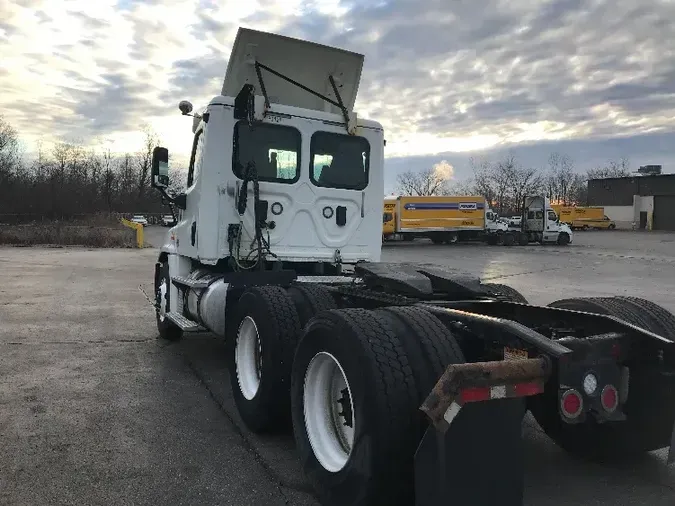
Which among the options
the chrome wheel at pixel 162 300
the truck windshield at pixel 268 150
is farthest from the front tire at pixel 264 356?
the chrome wheel at pixel 162 300

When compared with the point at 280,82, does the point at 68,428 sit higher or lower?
lower

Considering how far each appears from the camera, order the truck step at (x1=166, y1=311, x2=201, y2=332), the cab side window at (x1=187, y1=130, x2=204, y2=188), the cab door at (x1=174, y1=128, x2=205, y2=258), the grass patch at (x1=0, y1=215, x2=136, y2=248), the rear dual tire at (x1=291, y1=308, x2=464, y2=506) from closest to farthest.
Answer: the rear dual tire at (x1=291, y1=308, x2=464, y2=506) < the truck step at (x1=166, y1=311, x2=201, y2=332) < the cab door at (x1=174, y1=128, x2=205, y2=258) < the cab side window at (x1=187, y1=130, x2=204, y2=188) < the grass patch at (x1=0, y1=215, x2=136, y2=248)

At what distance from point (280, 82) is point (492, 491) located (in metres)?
5.45

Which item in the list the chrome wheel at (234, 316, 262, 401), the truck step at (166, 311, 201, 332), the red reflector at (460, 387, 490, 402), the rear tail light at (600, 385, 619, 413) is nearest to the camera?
the red reflector at (460, 387, 490, 402)

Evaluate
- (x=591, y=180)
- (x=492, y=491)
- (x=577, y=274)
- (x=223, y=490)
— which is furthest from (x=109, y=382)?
(x=591, y=180)

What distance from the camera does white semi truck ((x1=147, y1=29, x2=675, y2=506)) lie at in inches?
103

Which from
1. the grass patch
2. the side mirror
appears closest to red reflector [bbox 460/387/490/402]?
the side mirror

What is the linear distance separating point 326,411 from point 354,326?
0.76 m

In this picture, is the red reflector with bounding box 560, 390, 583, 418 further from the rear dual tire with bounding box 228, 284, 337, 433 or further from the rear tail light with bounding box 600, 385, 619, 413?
the rear dual tire with bounding box 228, 284, 337, 433

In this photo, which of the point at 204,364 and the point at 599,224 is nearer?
the point at 204,364

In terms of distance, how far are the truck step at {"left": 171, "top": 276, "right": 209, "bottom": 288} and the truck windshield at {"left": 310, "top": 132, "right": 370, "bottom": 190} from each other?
169 centimetres

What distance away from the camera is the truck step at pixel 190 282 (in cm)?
635

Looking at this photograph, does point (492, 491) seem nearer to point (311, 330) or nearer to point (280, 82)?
point (311, 330)

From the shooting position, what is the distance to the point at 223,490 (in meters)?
3.55
